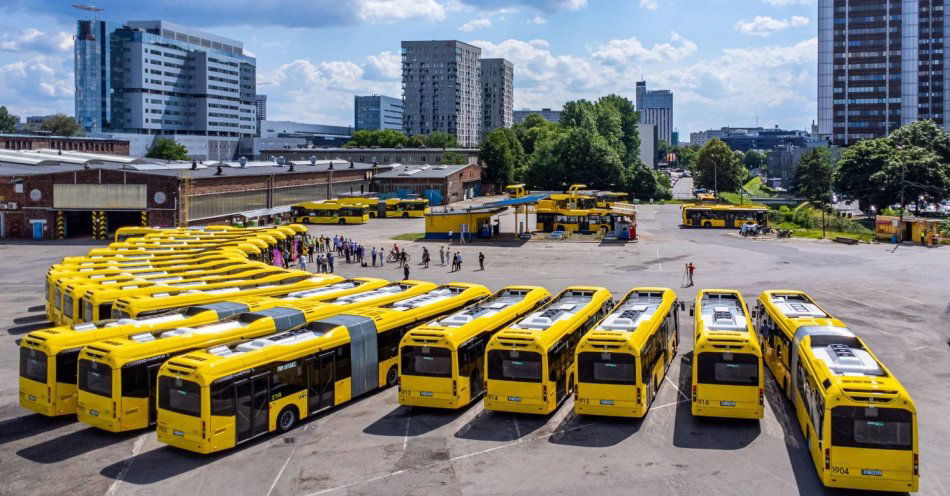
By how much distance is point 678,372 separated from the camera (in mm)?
25359

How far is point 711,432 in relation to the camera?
19.3 metres

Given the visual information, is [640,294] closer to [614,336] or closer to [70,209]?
[614,336]

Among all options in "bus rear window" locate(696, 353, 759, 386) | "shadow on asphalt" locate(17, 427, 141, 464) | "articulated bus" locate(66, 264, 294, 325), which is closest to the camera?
"shadow on asphalt" locate(17, 427, 141, 464)

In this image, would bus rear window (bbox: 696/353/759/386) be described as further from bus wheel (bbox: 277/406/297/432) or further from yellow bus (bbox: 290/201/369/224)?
yellow bus (bbox: 290/201/369/224)

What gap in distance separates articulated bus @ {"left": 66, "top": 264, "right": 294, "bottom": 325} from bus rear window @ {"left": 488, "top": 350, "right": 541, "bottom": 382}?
41.3ft

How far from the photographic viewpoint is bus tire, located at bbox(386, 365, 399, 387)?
76.9 ft

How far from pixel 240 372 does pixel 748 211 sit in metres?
70.0

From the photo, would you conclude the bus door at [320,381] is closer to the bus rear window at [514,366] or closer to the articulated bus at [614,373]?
the bus rear window at [514,366]

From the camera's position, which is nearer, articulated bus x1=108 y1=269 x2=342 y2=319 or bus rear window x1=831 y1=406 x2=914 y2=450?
bus rear window x1=831 y1=406 x2=914 y2=450

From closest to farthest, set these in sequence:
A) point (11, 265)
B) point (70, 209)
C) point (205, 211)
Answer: point (11, 265) < point (70, 209) < point (205, 211)

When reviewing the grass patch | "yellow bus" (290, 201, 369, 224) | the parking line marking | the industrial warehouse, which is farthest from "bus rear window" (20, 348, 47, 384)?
"yellow bus" (290, 201, 369, 224)

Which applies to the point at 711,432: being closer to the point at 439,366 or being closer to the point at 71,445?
the point at 439,366

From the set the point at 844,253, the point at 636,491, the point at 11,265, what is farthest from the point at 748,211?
the point at 636,491

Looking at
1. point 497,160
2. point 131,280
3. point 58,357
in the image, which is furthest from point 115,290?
point 497,160
